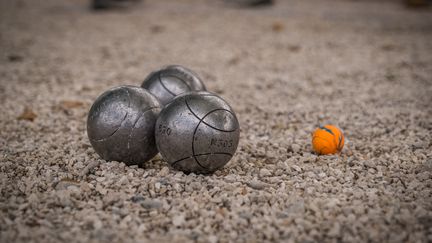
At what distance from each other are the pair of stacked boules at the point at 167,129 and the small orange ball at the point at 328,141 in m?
1.30

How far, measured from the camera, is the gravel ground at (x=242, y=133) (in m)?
3.79

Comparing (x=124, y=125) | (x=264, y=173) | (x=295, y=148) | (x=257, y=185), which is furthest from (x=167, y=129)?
(x=295, y=148)

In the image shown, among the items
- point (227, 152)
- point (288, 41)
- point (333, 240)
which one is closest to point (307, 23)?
point (288, 41)

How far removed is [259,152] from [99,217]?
94.7 inches

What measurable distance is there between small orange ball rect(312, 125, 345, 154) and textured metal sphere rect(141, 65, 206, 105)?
175cm

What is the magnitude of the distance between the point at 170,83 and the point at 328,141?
223 centimetres

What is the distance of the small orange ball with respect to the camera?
5297mm

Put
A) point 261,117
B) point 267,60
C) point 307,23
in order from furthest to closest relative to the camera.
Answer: point 307,23 < point 267,60 < point 261,117

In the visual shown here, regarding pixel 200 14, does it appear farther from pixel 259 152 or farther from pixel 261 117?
pixel 259 152

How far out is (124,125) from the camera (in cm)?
459

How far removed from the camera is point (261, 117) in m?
7.03

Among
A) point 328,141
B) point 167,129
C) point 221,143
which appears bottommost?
point 328,141

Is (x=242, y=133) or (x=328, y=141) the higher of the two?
(x=328, y=141)

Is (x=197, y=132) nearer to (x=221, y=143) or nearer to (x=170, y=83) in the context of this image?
(x=221, y=143)
